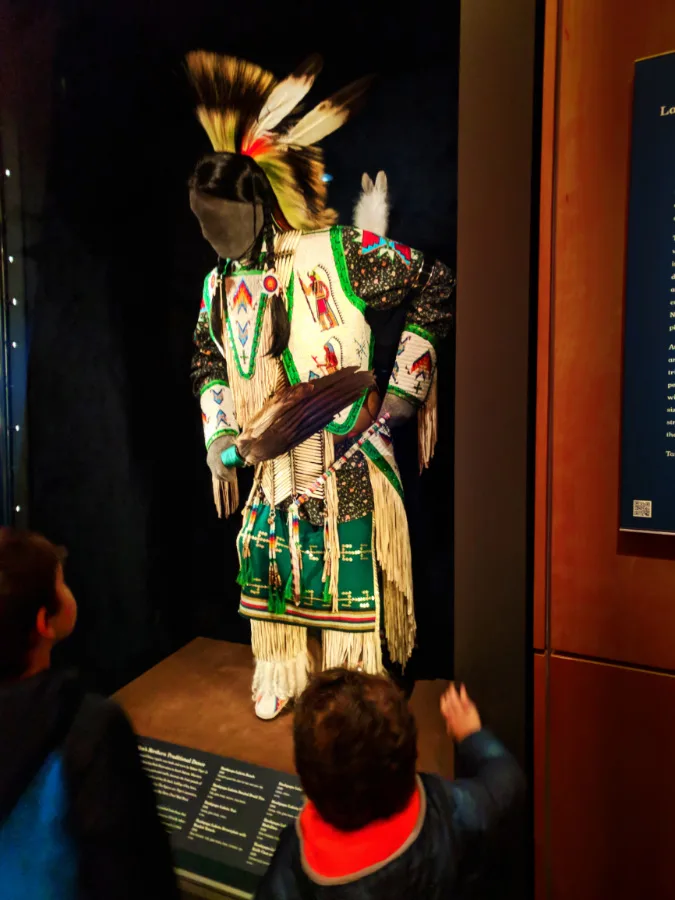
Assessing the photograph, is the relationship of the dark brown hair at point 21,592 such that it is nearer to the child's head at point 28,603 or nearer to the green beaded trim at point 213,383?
the child's head at point 28,603

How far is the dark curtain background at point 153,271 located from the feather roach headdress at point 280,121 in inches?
1.7

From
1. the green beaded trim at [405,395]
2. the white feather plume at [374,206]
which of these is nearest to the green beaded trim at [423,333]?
the green beaded trim at [405,395]

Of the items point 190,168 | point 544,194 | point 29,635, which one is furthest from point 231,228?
point 29,635

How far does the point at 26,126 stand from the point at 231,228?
0.58 metres

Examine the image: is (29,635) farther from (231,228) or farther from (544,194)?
(231,228)

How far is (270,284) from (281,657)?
103 centimetres

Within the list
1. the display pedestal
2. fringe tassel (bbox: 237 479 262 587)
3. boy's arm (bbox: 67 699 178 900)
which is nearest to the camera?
boy's arm (bbox: 67 699 178 900)

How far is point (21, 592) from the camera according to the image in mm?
879

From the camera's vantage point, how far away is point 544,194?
3.06 ft

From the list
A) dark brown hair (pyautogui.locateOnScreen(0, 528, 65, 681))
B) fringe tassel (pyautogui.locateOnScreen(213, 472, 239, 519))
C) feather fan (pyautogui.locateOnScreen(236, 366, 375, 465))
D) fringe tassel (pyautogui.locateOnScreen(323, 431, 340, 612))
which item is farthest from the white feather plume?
dark brown hair (pyautogui.locateOnScreen(0, 528, 65, 681))

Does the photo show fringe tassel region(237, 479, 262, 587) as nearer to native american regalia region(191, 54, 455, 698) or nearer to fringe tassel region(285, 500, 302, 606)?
native american regalia region(191, 54, 455, 698)

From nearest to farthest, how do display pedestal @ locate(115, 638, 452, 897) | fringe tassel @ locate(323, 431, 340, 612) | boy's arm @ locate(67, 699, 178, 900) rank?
boy's arm @ locate(67, 699, 178, 900), display pedestal @ locate(115, 638, 452, 897), fringe tassel @ locate(323, 431, 340, 612)

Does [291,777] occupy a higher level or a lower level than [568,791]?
lower

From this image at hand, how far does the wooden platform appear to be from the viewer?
1.59 m
